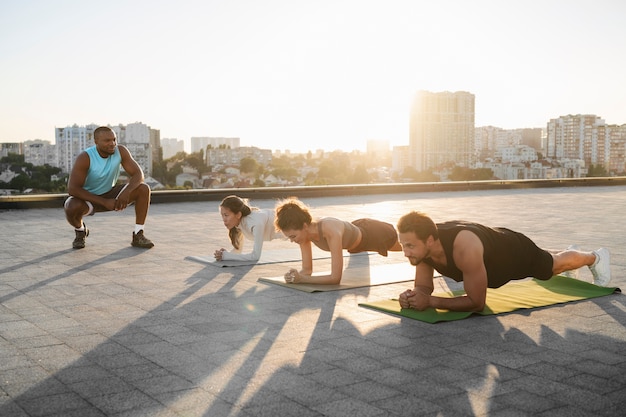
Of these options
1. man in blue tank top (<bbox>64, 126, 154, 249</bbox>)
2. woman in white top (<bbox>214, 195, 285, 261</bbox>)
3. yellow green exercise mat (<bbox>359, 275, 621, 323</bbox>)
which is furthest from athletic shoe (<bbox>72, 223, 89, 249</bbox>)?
yellow green exercise mat (<bbox>359, 275, 621, 323</bbox>)

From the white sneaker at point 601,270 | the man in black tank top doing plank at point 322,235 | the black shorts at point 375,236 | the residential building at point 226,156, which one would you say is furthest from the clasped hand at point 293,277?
the residential building at point 226,156

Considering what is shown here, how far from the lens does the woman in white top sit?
21.2ft

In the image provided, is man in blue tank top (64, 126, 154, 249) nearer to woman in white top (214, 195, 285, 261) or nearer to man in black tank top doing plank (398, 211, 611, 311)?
woman in white top (214, 195, 285, 261)

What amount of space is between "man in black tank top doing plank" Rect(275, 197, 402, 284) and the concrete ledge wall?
914cm

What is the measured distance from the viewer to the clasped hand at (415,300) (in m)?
4.51

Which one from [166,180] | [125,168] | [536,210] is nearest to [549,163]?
[166,180]

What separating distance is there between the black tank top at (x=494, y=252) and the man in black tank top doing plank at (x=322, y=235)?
1030 mm

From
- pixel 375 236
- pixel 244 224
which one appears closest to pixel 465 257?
pixel 375 236

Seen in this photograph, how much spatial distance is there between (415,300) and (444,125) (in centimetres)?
10413

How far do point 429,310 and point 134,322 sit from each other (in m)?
1.93

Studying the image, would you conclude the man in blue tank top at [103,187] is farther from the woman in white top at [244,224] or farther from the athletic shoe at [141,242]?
the woman in white top at [244,224]

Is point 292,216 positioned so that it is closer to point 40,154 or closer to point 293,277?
point 293,277

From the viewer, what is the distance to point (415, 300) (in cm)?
451

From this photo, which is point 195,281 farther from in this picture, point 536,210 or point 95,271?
point 536,210
